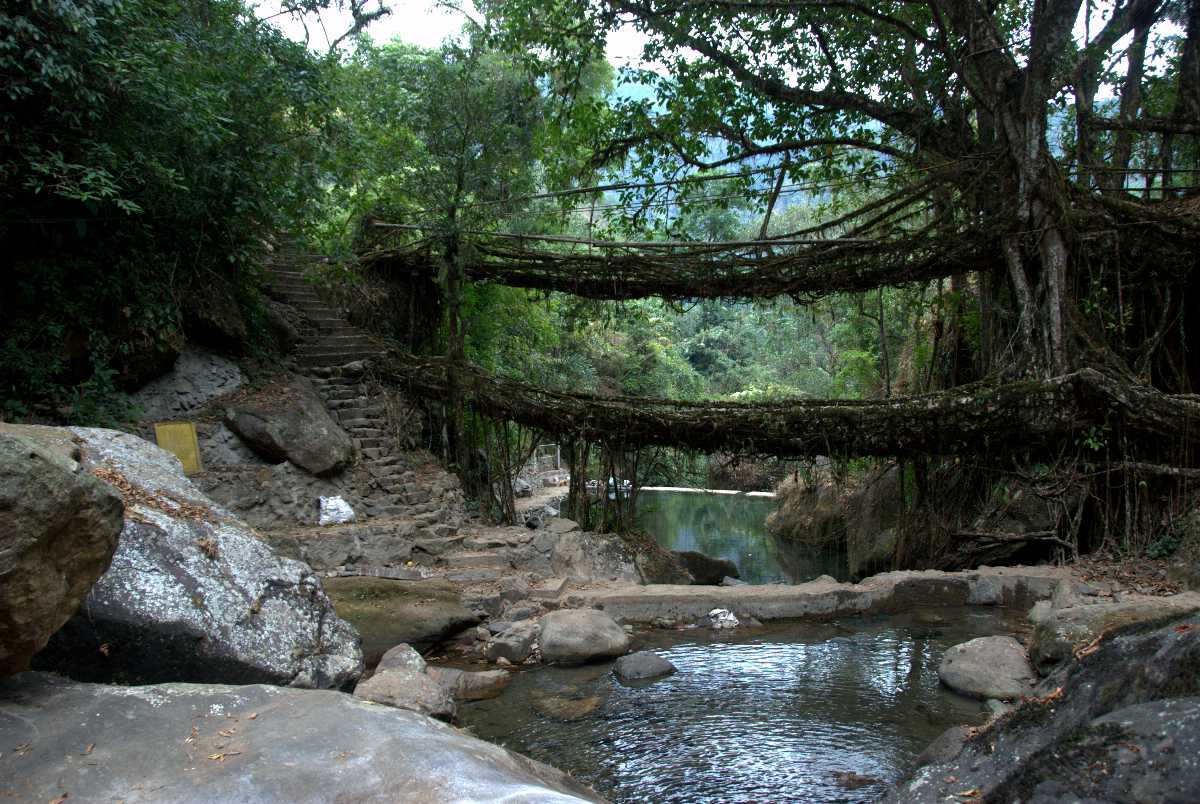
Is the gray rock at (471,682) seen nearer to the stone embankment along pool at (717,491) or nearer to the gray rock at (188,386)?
the gray rock at (188,386)

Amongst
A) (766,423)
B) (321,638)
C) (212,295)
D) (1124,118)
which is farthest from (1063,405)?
(212,295)

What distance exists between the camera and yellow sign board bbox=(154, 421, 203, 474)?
25.4 ft

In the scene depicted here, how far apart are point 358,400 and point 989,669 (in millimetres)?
7935

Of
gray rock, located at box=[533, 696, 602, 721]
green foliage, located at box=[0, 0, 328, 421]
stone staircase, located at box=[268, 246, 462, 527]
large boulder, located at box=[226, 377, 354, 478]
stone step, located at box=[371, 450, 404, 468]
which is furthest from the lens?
stone step, located at box=[371, 450, 404, 468]

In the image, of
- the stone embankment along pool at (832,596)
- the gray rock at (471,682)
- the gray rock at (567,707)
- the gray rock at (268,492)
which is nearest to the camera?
the gray rock at (567,707)

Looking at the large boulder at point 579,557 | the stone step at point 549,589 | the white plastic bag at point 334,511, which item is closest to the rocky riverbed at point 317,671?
the stone step at point 549,589

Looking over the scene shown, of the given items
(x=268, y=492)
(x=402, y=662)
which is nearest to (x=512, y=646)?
(x=402, y=662)

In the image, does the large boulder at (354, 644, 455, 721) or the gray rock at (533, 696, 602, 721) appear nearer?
the large boulder at (354, 644, 455, 721)

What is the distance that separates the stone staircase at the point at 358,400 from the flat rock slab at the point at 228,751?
5.92m

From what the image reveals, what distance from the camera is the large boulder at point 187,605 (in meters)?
2.98

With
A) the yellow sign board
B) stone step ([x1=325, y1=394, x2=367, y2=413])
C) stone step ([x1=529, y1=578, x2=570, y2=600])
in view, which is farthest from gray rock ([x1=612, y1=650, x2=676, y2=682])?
stone step ([x1=325, y1=394, x2=367, y2=413])

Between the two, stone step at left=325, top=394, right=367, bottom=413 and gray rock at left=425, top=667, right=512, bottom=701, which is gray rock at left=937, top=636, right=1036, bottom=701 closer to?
gray rock at left=425, top=667, right=512, bottom=701

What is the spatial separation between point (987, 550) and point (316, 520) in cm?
712

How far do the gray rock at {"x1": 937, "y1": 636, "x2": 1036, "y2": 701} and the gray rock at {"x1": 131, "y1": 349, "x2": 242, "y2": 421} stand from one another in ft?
25.0
